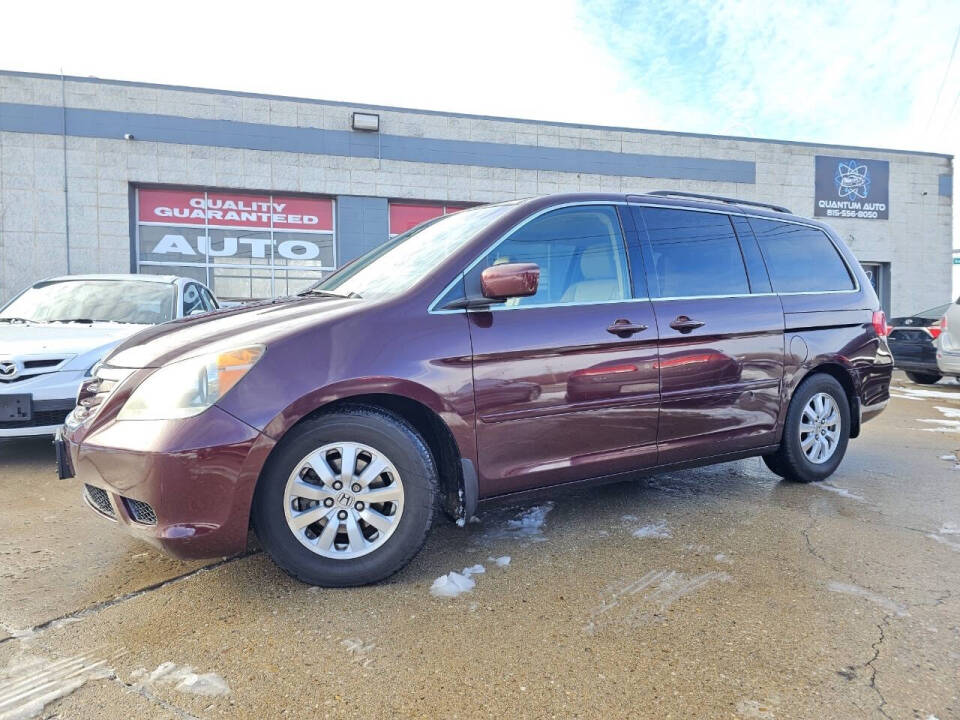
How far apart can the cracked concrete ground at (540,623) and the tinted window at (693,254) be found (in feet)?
4.15

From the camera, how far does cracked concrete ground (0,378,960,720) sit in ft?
6.21

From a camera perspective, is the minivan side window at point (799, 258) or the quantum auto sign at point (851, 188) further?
the quantum auto sign at point (851, 188)

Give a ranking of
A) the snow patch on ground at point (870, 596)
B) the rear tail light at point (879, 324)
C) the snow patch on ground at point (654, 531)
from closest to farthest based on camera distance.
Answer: the snow patch on ground at point (870, 596), the snow patch on ground at point (654, 531), the rear tail light at point (879, 324)

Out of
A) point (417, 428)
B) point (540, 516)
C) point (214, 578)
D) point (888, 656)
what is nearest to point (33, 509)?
point (214, 578)

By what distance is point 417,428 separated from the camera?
2842 millimetres

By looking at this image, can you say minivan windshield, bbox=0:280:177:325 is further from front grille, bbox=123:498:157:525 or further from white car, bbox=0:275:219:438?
front grille, bbox=123:498:157:525

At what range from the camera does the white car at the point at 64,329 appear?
14.2 ft

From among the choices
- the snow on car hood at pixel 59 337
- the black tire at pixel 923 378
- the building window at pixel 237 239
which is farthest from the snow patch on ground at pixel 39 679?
the building window at pixel 237 239

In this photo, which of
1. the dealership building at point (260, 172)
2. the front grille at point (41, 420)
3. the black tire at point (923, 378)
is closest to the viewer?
the front grille at point (41, 420)

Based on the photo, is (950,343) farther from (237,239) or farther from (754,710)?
(237,239)

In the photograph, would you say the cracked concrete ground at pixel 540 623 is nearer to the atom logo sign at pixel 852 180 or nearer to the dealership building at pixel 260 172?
the dealership building at pixel 260 172

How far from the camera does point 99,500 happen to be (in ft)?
8.50

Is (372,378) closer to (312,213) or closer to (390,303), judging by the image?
(390,303)

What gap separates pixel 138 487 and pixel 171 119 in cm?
1421
